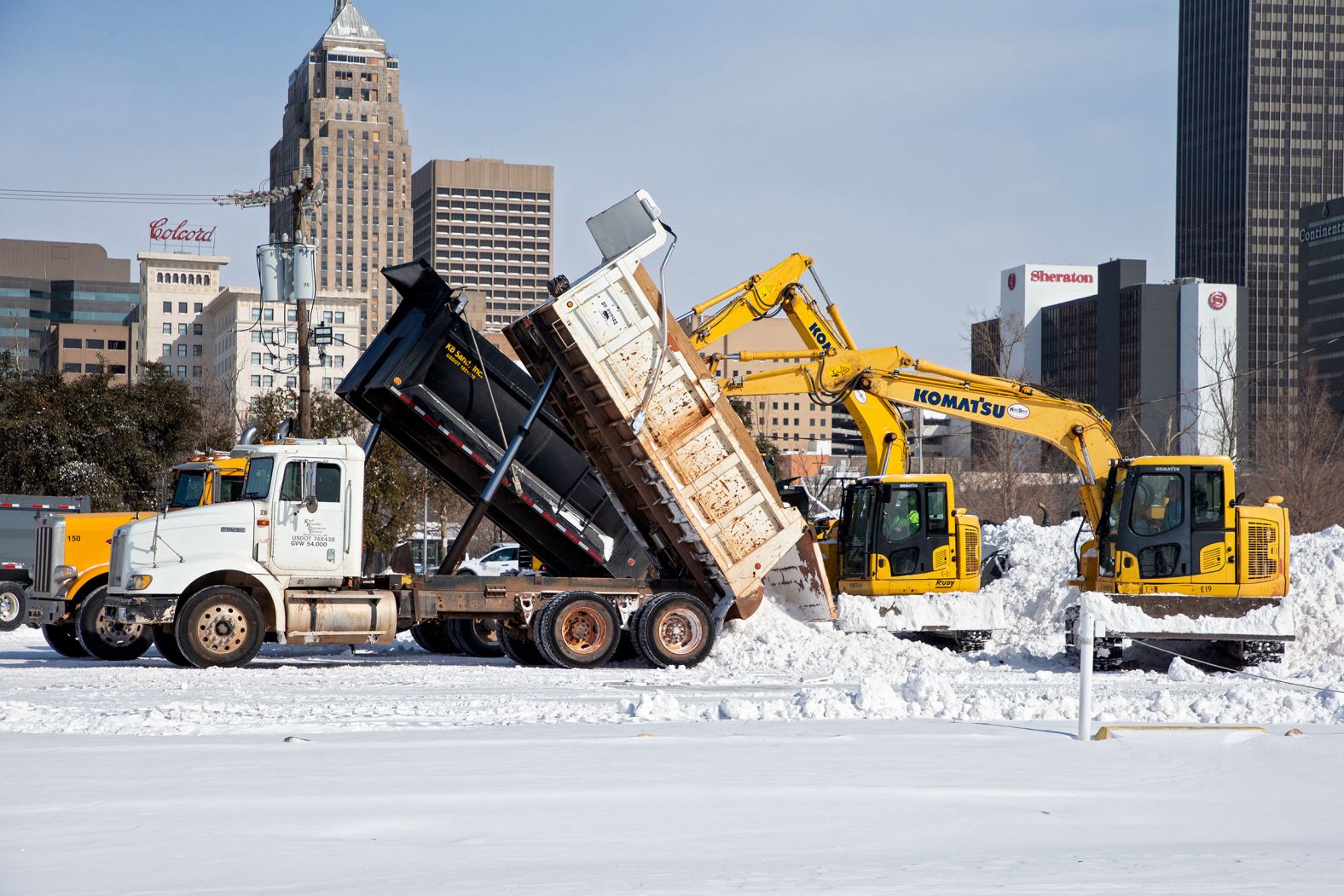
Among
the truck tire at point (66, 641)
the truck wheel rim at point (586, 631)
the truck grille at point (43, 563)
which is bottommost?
the truck tire at point (66, 641)

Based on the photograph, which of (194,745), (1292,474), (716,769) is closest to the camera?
(716,769)

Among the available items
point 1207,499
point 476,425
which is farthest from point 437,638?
point 1207,499

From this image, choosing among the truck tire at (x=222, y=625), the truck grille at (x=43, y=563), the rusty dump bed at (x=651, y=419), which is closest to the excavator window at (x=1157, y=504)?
the rusty dump bed at (x=651, y=419)

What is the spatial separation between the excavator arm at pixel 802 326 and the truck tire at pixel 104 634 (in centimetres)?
820

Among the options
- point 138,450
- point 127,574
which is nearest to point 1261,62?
point 138,450

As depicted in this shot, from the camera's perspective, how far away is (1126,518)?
62.3ft

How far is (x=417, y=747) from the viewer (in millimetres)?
9797

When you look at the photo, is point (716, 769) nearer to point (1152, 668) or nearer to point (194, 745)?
point (194, 745)

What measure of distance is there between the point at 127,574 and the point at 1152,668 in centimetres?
1267

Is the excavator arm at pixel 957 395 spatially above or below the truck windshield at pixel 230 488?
above

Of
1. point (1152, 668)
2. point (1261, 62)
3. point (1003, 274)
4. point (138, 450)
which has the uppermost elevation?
point (1261, 62)

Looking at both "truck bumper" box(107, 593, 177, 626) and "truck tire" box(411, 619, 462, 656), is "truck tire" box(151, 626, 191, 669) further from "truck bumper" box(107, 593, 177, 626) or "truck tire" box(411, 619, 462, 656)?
"truck tire" box(411, 619, 462, 656)

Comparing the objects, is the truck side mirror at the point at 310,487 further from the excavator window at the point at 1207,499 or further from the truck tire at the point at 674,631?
the excavator window at the point at 1207,499

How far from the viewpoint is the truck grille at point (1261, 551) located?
1839cm
